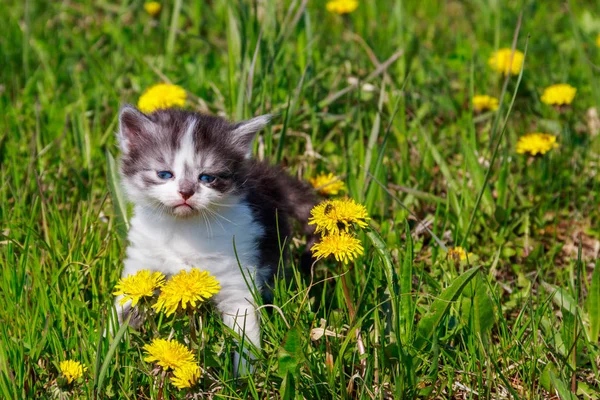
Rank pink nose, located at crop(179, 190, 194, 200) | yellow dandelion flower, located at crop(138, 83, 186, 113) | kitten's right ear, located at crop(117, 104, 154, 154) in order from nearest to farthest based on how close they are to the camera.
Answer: pink nose, located at crop(179, 190, 194, 200), kitten's right ear, located at crop(117, 104, 154, 154), yellow dandelion flower, located at crop(138, 83, 186, 113)

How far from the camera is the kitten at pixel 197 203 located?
340 cm

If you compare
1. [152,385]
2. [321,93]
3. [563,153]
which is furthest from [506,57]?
[152,385]

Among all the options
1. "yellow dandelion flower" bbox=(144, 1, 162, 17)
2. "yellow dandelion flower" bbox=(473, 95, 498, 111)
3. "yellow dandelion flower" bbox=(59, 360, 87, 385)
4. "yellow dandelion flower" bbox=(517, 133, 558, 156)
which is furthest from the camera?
"yellow dandelion flower" bbox=(144, 1, 162, 17)

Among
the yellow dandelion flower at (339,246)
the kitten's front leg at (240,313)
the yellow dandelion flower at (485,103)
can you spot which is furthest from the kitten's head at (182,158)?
the yellow dandelion flower at (485,103)

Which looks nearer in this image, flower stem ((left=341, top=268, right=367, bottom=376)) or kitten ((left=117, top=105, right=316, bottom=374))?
flower stem ((left=341, top=268, right=367, bottom=376))

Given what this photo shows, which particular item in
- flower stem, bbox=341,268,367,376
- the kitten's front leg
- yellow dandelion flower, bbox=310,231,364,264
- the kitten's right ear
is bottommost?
the kitten's front leg

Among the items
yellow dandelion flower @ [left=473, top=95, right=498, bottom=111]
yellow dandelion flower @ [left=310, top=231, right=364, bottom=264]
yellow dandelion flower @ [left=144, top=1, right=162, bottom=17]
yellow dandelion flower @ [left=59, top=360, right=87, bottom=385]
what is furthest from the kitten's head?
yellow dandelion flower @ [left=144, top=1, right=162, bottom=17]

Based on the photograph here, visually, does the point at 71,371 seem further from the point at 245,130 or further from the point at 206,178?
the point at 245,130

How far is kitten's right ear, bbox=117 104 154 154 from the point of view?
352cm

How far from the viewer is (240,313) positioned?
11.5 feet

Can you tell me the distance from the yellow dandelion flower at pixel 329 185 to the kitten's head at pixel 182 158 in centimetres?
78

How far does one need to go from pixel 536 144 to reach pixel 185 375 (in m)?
2.51

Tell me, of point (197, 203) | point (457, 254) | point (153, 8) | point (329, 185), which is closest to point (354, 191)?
point (329, 185)

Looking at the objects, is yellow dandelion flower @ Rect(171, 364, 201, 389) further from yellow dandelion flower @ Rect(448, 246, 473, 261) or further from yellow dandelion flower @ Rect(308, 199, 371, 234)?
yellow dandelion flower @ Rect(448, 246, 473, 261)
